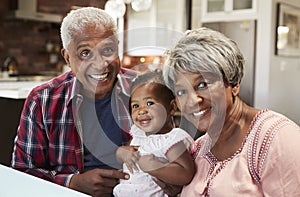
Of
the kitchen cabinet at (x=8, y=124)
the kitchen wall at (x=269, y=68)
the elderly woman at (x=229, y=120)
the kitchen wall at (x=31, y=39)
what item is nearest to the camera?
the elderly woman at (x=229, y=120)

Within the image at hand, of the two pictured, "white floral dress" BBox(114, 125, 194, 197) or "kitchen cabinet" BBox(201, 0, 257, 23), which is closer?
"white floral dress" BBox(114, 125, 194, 197)

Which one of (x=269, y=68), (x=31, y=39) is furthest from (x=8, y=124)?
(x=31, y=39)

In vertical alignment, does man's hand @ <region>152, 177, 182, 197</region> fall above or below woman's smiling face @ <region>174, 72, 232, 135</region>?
below

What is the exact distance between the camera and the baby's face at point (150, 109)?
595 millimetres

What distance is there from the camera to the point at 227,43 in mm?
614

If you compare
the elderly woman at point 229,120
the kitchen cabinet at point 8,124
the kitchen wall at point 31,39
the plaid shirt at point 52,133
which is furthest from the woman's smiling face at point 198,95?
the kitchen wall at point 31,39

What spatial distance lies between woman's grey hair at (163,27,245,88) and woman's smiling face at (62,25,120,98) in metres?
0.10

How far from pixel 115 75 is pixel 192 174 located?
204 millimetres

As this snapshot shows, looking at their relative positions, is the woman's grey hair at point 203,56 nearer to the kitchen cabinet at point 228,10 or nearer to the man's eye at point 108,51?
the man's eye at point 108,51

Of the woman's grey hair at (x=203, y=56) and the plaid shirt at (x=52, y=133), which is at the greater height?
the woman's grey hair at (x=203, y=56)

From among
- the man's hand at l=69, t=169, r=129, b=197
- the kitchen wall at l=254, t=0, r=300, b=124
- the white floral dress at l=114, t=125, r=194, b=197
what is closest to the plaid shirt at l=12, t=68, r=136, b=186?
the man's hand at l=69, t=169, r=129, b=197

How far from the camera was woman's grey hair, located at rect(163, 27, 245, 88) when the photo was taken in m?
0.60

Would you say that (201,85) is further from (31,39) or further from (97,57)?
(31,39)

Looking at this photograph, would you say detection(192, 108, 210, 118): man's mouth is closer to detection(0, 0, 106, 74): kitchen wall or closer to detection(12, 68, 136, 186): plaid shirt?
detection(12, 68, 136, 186): plaid shirt
